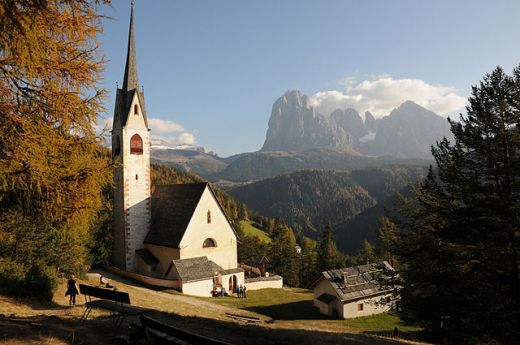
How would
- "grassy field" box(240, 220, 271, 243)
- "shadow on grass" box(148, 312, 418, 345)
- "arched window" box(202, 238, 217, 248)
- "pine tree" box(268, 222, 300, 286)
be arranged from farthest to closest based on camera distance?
"grassy field" box(240, 220, 271, 243) → "pine tree" box(268, 222, 300, 286) → "arched window" box(202, 238, 217, 248) → "shadow on grass" box(148, 312, 418, 345)

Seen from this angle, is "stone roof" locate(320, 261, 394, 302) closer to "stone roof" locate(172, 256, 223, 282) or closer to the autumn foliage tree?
"stone roof" locate(172, 256, 223, 282)

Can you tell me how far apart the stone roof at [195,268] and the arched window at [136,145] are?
11.7m

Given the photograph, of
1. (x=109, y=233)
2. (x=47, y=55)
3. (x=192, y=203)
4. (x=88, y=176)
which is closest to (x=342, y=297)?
(x=192, y=203)

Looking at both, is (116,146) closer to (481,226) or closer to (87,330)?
(87,330)

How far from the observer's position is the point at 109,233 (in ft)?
126

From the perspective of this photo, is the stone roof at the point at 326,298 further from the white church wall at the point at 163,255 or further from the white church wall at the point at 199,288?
the white church wall at the point at 163,255

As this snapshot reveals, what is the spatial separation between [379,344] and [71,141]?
13158mm

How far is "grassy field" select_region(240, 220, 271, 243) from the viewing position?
106 metres

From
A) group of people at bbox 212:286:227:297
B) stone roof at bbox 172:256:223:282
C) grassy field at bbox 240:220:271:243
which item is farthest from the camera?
grassy field at bbox 240:220:271:243

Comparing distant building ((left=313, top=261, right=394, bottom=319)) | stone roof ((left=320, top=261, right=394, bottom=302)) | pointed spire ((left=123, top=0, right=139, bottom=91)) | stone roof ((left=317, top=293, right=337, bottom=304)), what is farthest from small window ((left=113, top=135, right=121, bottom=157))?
stone roof ((left=317, top=293, right=337, bottom=304))

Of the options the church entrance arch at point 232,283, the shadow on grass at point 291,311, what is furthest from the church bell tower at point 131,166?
the shadow on grass at point 291,311

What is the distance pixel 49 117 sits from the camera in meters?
9.16

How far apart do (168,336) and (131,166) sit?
29.2m

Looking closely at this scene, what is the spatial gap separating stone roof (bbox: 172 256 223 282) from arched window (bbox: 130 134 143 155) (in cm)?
1173
